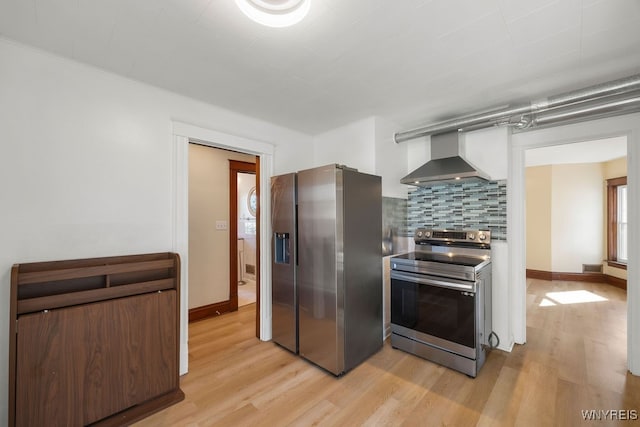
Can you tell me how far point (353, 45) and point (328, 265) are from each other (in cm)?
164

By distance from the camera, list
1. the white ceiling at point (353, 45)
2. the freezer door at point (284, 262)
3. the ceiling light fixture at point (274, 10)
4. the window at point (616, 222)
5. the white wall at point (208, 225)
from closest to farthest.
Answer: the ceiling light fixture at point (274, 10), the white ceiling at point (353, 45), the freezer door at point (284, 262), the white wall at point (208, 225), the window at point (616, 222)

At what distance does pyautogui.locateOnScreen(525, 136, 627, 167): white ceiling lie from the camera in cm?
383

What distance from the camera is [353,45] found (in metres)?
1.62

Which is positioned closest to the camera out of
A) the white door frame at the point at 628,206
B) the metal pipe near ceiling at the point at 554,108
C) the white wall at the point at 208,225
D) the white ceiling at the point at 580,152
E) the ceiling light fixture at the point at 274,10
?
the ceiling light fixture at the point at 274,10

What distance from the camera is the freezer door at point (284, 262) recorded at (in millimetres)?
2555

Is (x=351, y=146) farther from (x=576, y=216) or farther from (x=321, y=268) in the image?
(x=576, y=216)

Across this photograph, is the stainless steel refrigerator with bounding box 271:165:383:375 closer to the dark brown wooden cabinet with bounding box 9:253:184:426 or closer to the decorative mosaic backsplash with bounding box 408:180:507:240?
the decorative mosaic backsplash with bounding box 408:180:507:240

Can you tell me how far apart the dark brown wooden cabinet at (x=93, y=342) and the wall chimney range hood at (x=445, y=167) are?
2.41 m

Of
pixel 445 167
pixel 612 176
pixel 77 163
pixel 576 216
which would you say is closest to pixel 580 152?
pixel 612 176

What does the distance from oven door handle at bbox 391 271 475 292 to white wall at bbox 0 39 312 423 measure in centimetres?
213

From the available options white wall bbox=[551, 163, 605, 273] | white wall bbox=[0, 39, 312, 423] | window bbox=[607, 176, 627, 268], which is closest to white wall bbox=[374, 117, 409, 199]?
white wall bbox=[0, 39, 312, 423]

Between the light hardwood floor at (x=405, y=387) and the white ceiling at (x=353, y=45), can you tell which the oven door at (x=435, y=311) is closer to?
the light hardwood floor at (x=405, y=387)

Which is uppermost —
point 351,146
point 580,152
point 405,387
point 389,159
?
point 580,152

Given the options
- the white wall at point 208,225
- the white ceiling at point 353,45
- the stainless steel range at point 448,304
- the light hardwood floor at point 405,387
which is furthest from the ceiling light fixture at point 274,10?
the white wall at point 208,225
